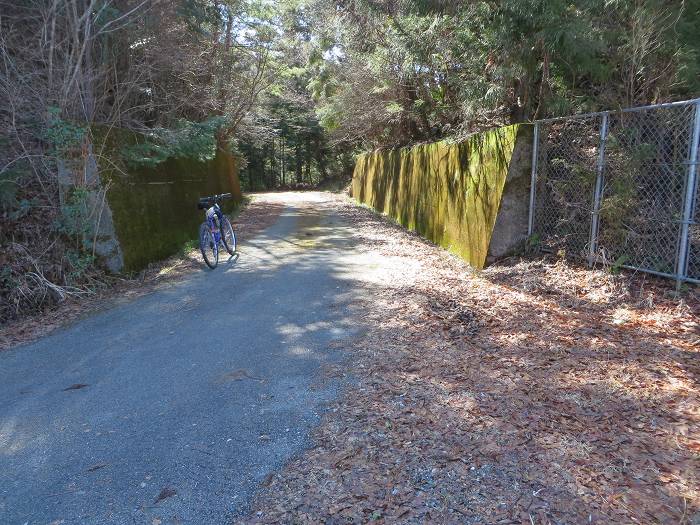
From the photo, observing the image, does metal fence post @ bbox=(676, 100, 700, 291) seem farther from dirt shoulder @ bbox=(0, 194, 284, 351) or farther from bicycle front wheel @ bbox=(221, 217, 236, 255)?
bicycle front wheel @ bbox=(221, 217, 236, 255)

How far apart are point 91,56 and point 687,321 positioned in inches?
356

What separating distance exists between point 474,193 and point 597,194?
7.52 feet

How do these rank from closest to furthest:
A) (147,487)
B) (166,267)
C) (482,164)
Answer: (147,487) < (482,164) < (166,267)

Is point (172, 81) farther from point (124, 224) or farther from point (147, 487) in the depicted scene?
point (147, 487)

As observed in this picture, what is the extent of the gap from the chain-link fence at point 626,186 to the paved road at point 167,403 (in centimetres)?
305

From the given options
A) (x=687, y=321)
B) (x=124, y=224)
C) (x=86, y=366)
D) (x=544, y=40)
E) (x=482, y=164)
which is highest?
(x=544, y=40)

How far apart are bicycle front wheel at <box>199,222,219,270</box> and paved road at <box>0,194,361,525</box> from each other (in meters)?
1.61

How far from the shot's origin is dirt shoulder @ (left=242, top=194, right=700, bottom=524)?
7.69 feet

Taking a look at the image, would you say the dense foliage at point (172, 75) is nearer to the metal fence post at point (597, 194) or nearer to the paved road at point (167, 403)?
the metal fence post at point (597, 194)

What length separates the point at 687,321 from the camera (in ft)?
14.5

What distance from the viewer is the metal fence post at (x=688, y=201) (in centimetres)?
452

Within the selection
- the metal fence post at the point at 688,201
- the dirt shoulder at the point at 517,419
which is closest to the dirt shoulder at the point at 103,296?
the dirt shoulder at the point at 517,419

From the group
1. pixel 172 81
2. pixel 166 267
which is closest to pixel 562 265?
pixel 166 267

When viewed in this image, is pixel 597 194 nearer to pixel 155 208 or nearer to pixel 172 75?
pixel 155 208
